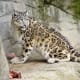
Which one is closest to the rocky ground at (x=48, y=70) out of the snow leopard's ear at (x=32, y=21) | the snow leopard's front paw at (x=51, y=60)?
the snow leopard's front paw at (x=51, y=60)

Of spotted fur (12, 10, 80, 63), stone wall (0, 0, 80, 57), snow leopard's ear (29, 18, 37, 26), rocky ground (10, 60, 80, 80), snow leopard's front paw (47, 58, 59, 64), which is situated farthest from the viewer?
stone wall (0, 0, 80, 57)

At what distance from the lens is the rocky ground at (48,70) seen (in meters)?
5.58

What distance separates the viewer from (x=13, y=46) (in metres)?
7.20

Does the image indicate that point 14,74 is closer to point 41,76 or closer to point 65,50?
point 41,76

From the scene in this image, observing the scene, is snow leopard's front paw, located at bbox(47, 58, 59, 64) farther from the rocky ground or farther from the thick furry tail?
the thick furry tail

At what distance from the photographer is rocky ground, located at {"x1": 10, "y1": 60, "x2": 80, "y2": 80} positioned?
220 inches

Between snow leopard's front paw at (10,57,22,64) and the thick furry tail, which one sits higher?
the thick furry tail

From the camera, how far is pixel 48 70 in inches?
233

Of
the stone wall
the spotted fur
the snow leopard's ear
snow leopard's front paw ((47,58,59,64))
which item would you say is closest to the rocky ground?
snow leopard's front paw ((47,58,59,64))

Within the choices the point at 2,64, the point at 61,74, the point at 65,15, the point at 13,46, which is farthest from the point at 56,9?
the point at 2,64

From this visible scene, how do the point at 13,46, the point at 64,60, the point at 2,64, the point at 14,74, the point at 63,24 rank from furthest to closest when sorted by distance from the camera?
the point at 63,24 < the point at 13,46 < the point at 64,60 < the point at 14,74 < the point at 2,64

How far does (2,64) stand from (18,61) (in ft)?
8.50

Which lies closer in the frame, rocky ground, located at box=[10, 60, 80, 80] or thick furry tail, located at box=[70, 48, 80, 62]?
rocky ground, located at box=[10, 60, 80, 80]

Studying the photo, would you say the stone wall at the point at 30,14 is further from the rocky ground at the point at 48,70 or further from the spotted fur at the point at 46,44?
the rocky ground at the point at 48,70
